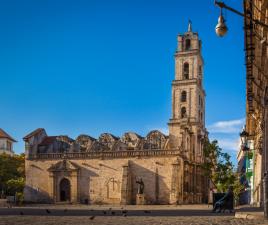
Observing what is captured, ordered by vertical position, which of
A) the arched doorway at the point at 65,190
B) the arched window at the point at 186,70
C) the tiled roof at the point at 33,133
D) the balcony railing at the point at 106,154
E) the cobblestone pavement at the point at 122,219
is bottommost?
the arched doorway at the point at 65,190

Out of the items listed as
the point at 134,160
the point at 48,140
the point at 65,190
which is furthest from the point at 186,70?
the point at 65,190

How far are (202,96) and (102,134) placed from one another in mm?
15541

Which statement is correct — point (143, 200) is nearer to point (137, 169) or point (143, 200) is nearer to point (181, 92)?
point (137, 169)

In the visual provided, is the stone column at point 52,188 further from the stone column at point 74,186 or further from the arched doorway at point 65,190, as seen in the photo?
the stone column at point 74,186

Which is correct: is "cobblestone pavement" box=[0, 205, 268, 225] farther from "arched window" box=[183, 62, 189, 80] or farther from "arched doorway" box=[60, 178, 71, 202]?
"arched window" box=[183, 62, 189, 80]

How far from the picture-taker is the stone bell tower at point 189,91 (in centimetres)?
6556

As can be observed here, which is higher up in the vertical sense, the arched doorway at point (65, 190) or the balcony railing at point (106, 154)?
the balcony railing at point (106, 154)

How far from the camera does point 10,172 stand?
73688 mm

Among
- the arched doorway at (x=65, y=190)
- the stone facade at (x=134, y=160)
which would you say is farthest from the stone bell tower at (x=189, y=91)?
the arched doorway at (x=65, y=190)

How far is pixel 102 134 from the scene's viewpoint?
219ft

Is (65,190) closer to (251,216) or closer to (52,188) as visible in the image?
(52,188)

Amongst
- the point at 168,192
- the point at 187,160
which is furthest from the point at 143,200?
the point at 187,160

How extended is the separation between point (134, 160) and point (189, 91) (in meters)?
14.1

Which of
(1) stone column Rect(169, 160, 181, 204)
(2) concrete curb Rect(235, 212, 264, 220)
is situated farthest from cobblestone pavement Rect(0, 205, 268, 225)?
(1) stone column Rect(169, 160, 181, 204)
